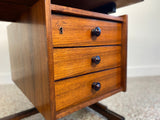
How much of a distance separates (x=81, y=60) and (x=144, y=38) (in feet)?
4.80

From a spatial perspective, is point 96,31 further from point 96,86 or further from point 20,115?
point 20,115

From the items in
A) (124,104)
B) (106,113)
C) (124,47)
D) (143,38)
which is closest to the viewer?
(124,47)

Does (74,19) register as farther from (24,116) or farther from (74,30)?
(24,116)

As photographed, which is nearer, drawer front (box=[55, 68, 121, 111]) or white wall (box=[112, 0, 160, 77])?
drawer front (box=[55, 68, 121, 111])

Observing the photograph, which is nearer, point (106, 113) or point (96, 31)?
point (96, 31)

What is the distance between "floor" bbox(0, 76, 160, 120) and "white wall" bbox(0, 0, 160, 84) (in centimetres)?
48

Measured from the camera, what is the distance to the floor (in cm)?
75

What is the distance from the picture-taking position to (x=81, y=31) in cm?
45

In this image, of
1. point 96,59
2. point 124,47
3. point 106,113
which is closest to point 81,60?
point 96,59

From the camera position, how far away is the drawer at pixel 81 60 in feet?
1.33

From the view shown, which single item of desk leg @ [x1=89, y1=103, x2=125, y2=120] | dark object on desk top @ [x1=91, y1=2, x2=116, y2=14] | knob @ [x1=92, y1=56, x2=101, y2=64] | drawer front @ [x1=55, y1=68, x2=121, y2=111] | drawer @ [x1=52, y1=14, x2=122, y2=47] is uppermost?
dark object on desk top @ [x1=91, y1=2, x2=116, y2=14]

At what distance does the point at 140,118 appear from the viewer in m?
0.72

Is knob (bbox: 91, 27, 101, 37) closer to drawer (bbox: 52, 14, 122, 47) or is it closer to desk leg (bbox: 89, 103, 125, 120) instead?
drawer (bbox: 52, 14, 122, 47)

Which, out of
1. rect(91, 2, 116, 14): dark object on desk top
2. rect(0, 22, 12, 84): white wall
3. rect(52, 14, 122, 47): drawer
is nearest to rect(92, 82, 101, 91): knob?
rect(52, 14, 122, 47): drawer
